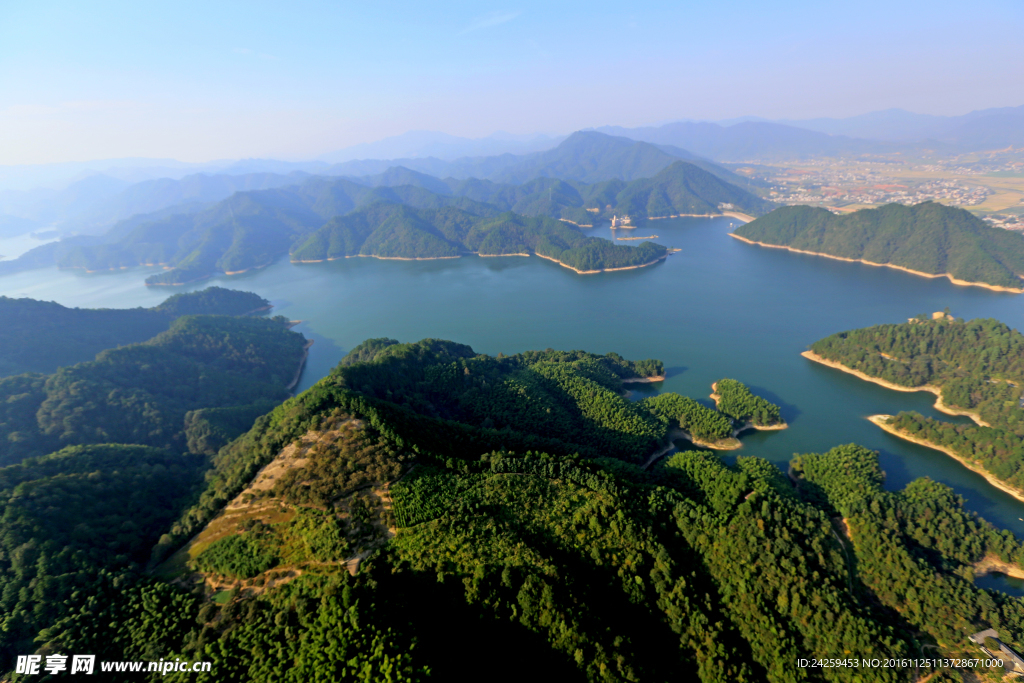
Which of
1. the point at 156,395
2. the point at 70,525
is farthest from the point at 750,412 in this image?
the point at 156,395

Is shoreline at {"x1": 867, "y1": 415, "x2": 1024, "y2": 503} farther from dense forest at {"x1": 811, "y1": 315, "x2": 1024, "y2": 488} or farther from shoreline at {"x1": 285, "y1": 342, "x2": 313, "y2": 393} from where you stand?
shoreline at {"x1": 285, "y1": 342, "x2": 313, "y2": 393}

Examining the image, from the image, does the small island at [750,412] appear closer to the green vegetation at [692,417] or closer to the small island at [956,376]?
the green vegetation at [692,417]

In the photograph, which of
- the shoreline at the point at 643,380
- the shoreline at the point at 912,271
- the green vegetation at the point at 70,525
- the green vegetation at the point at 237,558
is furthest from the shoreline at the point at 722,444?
the shoreline at the point at 912,271

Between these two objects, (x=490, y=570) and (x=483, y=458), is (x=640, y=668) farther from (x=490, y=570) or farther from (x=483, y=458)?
(x=483, y=458)

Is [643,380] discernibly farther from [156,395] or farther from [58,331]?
[58,331]

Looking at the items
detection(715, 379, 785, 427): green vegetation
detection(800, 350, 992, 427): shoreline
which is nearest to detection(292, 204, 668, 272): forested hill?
detection(800, 350, 992, 427): shoreline
